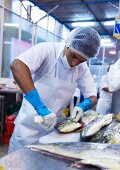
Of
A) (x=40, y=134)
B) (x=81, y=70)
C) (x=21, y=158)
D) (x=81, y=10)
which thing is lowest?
(x=40, y=134)

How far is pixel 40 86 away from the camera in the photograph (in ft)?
5.41

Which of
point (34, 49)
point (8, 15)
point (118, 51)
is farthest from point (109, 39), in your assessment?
point (34, 49)

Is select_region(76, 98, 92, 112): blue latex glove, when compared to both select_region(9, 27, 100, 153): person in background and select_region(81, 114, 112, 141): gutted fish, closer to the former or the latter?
select_region(9, 27, 100, 153): person in background

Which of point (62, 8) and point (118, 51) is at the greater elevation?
point (62, 8)

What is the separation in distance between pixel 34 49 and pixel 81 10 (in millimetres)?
5003

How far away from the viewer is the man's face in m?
1.54

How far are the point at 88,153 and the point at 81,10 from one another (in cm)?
576

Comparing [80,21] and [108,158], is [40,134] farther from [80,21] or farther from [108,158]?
[80,21]

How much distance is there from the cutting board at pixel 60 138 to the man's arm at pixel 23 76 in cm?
31

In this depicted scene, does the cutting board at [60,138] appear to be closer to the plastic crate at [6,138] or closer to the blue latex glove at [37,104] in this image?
the blue latex glove at [37,104]

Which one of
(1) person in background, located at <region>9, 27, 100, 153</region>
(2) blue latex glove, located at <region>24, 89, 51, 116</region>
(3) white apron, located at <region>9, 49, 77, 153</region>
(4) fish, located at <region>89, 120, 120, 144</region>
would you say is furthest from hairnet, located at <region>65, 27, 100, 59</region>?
(4) fish, located at <region>89, 120, 120, 144</region>

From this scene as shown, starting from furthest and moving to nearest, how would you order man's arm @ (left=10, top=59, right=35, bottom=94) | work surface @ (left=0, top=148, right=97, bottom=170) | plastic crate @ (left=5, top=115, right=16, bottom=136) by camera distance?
plastic crate @ (left=5, top=115, right=16, bottom=136) → man's arm @ (left=10, top=59, right=35, bottom=94) → work surface @ (left=0, top=148, right=97, bottom=170)

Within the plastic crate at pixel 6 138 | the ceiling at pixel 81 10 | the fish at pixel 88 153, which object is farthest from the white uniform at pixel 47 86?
the ceiling at pixel 81 10

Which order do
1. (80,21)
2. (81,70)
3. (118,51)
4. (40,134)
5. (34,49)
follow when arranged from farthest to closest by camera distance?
(80,21) < (118,51) < (81,70) < (40,134) < (34,49)
